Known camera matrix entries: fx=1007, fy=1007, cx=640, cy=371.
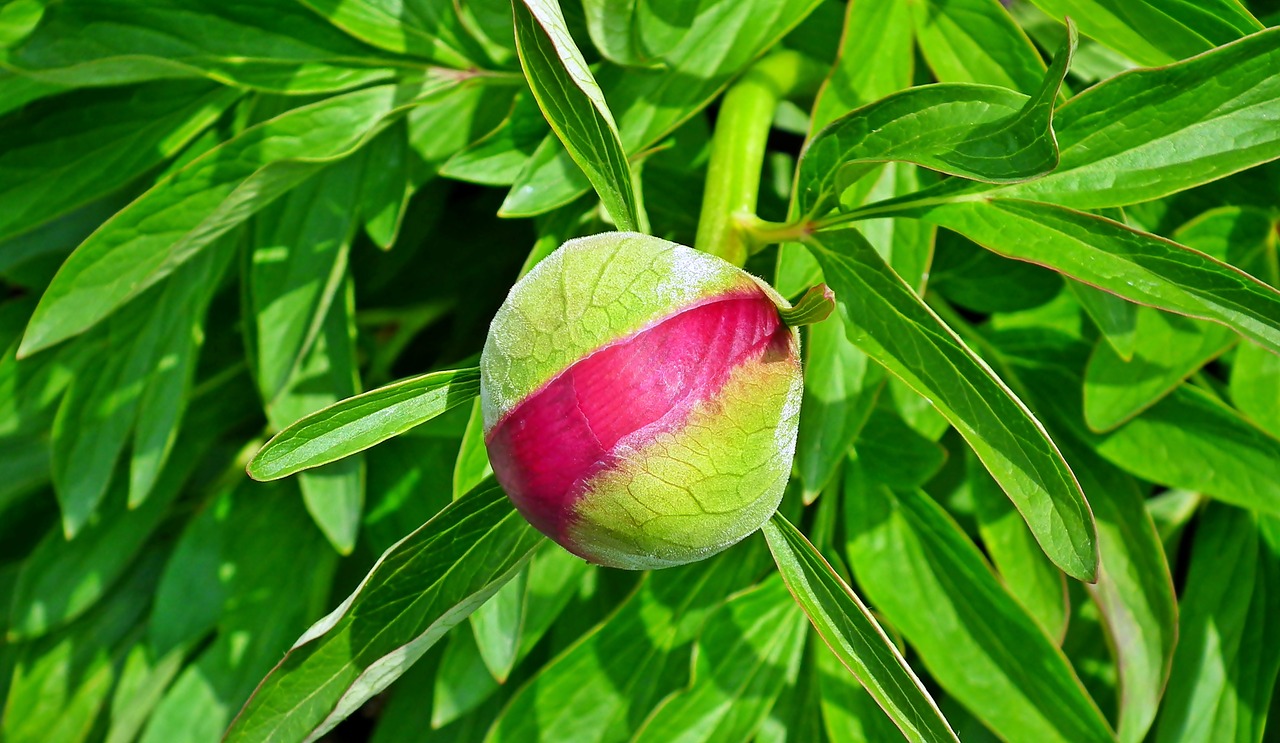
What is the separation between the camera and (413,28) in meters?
0.91

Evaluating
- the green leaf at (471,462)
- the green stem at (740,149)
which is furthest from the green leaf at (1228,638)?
the green leaf at (471,462)

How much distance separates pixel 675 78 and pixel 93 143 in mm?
591

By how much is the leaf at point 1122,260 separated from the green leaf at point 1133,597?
→ 0.38m

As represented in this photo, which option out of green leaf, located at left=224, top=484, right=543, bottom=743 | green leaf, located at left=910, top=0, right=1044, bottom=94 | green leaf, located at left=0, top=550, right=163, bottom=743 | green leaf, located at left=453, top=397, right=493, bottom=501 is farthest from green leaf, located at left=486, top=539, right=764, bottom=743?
green leaf, located at left=0, top=550, right=163, bottom=743

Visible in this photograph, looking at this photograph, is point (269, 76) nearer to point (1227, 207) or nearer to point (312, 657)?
point (312, 657)

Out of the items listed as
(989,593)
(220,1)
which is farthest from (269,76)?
(989,593)

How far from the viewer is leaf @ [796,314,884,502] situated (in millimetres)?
811

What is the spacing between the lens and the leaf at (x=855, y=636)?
0.53 meters

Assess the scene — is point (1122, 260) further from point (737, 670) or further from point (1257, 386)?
point (737, 670)

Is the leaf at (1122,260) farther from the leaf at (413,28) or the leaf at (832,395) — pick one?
the leaf at (413,28)

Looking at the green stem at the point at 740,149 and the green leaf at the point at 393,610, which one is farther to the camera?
the green stem at the point at 740,149

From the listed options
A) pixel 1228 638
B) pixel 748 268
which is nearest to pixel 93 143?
pixel 748 268

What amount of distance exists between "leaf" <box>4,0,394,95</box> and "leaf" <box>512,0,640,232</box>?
1.32 feet

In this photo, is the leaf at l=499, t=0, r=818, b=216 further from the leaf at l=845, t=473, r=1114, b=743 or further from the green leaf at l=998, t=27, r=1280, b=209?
the leaf at l=845, t=473, r=1114, b=743
